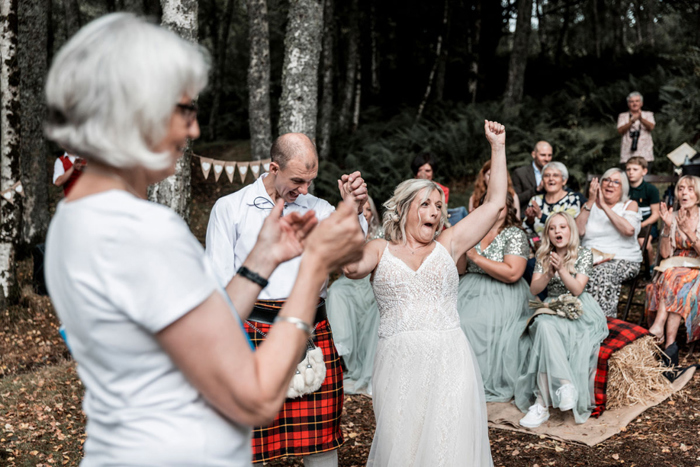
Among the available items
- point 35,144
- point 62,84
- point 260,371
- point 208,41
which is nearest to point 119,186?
point 62,84

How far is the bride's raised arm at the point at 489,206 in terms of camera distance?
3.29 meters

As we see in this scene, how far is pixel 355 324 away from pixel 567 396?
2247mm

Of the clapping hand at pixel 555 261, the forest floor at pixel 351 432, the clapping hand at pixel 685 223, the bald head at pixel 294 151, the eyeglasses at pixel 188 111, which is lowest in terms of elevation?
the forest floor at pixel 351 432

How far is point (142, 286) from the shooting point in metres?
1.15

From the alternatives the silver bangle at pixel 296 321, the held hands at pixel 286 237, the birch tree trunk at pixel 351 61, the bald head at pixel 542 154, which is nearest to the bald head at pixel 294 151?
the held hands at pixel 286 237

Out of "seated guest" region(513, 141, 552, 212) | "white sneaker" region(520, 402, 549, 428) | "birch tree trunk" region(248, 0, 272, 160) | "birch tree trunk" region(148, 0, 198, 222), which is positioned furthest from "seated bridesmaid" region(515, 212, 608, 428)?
"birch tree trunk" region(248, 0, 272, 160)

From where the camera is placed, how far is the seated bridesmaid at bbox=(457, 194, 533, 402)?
5535mm

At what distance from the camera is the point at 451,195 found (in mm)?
12094

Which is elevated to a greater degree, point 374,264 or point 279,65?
point 279,65

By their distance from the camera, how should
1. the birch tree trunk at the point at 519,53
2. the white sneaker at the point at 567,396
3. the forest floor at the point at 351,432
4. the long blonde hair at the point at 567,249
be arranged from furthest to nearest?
the birch tree trunk at the point at 519,53
the long blonde hair at the point at 567,249
the white sneaker at the point at 567,396
the forest floor at the point at 351,432

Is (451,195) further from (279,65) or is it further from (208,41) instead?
(208,41)

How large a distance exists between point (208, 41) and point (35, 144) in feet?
70.4

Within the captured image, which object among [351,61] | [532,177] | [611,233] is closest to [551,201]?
[611,233]

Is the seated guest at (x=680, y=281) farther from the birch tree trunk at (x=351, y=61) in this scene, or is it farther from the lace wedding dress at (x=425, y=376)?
the birch tree trunk at (x=351, y=61)
